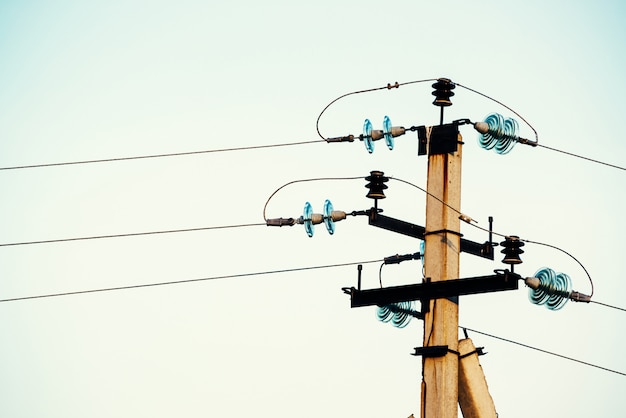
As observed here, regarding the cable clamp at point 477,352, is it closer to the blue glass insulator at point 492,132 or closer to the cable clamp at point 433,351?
the cable clamp at point 433,351

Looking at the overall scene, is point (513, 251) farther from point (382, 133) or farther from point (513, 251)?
point (382, 133)

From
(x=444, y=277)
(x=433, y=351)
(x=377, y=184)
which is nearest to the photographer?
(x=433, y=351)

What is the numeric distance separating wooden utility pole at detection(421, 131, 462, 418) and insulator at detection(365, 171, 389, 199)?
506 millimetres

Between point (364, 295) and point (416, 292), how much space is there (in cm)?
67

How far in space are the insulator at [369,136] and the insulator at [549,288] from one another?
2350mm

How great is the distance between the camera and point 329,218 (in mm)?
14242

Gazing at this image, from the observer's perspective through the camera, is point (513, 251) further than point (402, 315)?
No

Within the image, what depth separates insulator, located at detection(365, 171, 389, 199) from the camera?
45.8 feet

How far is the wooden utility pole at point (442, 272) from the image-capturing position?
1323 centimetres

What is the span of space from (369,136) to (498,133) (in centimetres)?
145

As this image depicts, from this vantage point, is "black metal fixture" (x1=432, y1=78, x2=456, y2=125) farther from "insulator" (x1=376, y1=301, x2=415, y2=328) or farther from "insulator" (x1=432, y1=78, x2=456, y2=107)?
"insulator" (x1=376, y1=301, x2=415, y2=328)

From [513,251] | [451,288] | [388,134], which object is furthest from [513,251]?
[388,134]

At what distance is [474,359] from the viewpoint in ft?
44.1

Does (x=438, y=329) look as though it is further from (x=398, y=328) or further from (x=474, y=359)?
(x=398, y=328)
